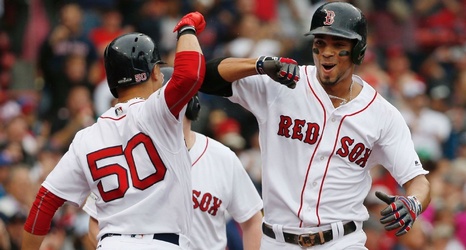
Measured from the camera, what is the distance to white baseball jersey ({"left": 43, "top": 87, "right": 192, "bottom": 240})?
571 cm

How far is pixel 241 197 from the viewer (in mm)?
7215

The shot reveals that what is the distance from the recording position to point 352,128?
6.44m

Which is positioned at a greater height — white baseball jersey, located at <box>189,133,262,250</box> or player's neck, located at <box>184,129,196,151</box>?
player's neck, located at <box>184,129,196,151</box>

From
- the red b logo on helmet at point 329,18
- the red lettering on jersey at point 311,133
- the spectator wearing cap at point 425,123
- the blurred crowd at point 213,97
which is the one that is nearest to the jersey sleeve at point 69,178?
the red lettering on jersey at point 311,133

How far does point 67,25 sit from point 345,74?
25.1ft

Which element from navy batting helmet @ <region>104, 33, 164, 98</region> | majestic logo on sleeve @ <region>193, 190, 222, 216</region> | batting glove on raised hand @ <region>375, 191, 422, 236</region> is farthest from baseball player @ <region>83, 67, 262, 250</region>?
batting glove on raised hand @ <region>375, 191, 422, 236</region>

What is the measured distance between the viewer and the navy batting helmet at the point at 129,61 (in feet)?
19.6

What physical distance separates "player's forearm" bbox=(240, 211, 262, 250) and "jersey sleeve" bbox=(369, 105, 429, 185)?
1189 millimetres

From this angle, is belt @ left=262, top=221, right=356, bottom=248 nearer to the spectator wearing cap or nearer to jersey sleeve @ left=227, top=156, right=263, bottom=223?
jersey sleeve @ left=227, top=156, right=263, bottom=223

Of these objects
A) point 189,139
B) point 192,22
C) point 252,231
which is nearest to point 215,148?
point 189,139

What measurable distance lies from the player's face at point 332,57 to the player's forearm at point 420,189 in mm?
774

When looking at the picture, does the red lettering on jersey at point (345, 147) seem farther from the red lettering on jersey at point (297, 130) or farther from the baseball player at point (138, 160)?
the baseball player at point (138, 160)

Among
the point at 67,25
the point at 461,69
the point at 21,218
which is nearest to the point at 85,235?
the point at 21,218

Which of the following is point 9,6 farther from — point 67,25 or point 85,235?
point 85,235
